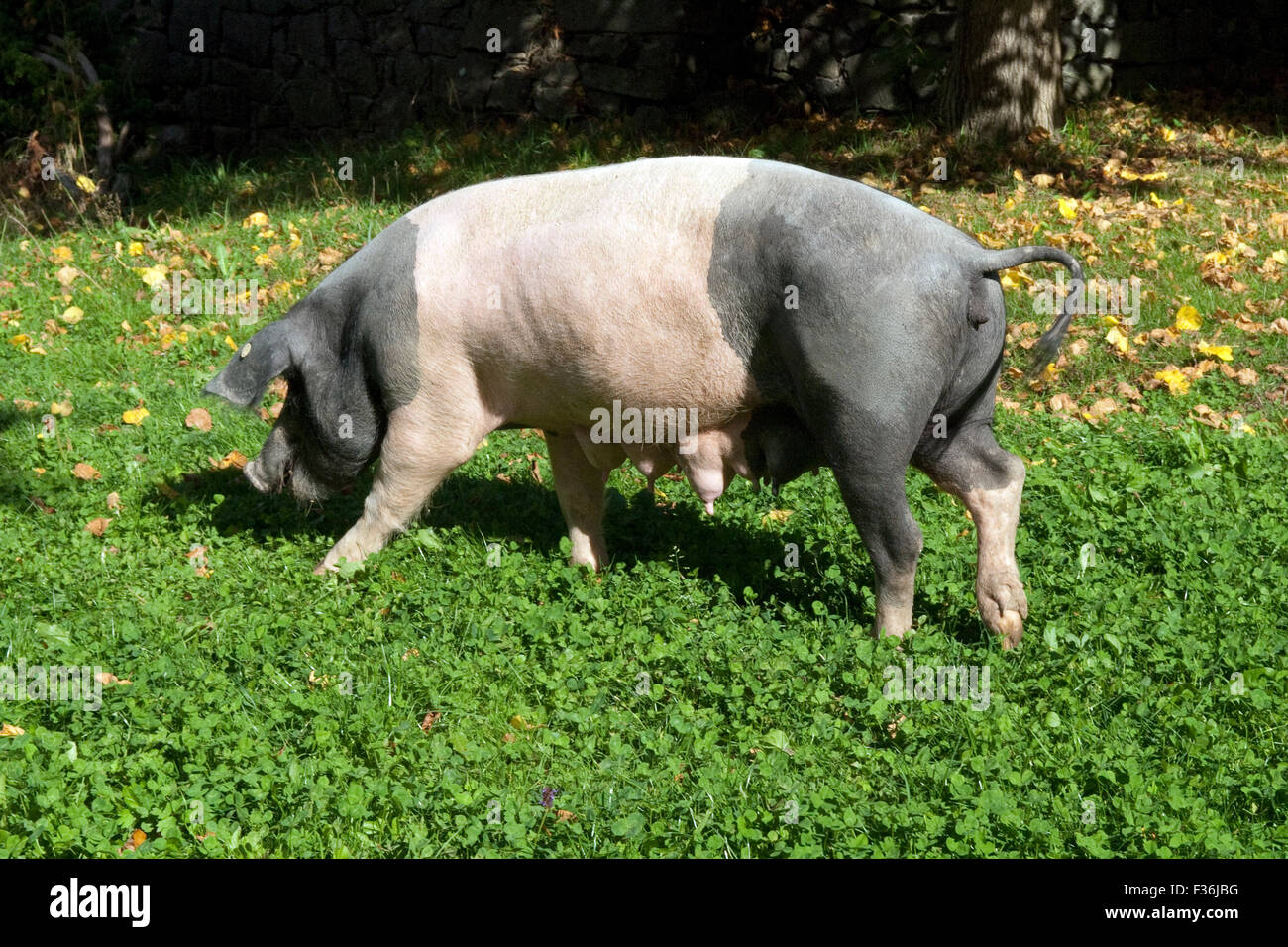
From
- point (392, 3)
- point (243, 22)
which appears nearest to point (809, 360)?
point (392, 3)

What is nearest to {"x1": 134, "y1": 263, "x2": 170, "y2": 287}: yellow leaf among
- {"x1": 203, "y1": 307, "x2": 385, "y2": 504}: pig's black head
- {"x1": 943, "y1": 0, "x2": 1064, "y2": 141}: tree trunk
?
{"x1": 203, "y1": 307, "x2": 385, "y2": 504}: pig's black head

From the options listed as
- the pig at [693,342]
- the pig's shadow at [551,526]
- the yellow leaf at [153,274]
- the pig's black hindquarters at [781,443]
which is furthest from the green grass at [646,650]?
the yellow leaf at [153,274]

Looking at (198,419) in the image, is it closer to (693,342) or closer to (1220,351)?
(693,342)

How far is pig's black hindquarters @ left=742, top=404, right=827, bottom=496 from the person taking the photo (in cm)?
452

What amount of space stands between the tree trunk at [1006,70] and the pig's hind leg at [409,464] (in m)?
6.51

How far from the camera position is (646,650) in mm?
4531

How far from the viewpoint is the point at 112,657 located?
4480 millimetres

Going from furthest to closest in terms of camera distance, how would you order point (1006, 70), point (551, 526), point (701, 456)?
point (1006, 70), point (551, 526), point (701, 456)

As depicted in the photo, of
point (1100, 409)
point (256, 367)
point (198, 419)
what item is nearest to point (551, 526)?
point (256, 367)

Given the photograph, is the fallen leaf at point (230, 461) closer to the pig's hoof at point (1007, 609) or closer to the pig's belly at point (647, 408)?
the pig's belly at point (647, 408)

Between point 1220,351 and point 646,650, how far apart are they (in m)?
4.06

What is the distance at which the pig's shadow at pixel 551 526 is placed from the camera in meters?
5.20

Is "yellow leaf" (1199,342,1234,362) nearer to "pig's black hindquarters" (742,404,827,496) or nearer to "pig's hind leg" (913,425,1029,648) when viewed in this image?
"pig's hind leg" (913,425,1029,648)

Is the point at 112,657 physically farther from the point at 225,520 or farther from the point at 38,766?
the point at 225,520
